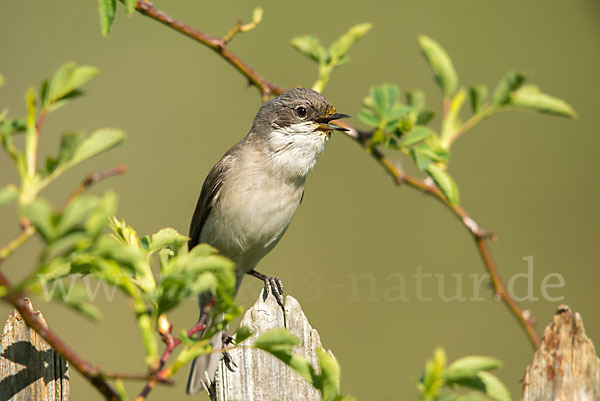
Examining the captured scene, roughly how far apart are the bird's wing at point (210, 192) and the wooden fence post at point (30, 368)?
84.9 inches

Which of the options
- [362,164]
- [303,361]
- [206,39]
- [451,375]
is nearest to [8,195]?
[303,361]

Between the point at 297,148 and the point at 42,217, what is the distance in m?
2.97

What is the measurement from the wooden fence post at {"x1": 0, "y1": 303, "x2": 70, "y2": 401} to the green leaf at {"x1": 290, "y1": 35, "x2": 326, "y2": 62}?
1483 mm

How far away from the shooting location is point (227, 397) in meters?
2.53

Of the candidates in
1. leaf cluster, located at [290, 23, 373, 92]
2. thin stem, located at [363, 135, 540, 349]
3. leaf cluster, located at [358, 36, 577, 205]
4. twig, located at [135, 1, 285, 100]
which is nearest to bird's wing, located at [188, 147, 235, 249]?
twig, located at [135, 1, 285, 100]

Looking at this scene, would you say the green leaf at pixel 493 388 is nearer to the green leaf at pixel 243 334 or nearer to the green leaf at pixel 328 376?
the green leaf at pixel 328 376

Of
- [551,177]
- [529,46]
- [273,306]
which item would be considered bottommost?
[273,306]

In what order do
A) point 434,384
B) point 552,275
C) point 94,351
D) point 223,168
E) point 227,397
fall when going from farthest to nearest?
point 552,275
point 94,351
point 223,168
point 227,397
point 434,384

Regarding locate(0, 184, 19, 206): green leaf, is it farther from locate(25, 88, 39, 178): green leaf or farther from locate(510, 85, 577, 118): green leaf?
locate(510, 85, 577, 118): green leaf

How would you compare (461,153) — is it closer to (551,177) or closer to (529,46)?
(551,177)

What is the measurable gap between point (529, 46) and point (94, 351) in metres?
6.12

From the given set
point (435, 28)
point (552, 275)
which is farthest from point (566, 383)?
point (435, 28)

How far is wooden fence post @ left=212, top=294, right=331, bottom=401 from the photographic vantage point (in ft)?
8.31

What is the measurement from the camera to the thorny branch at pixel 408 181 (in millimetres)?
2455
